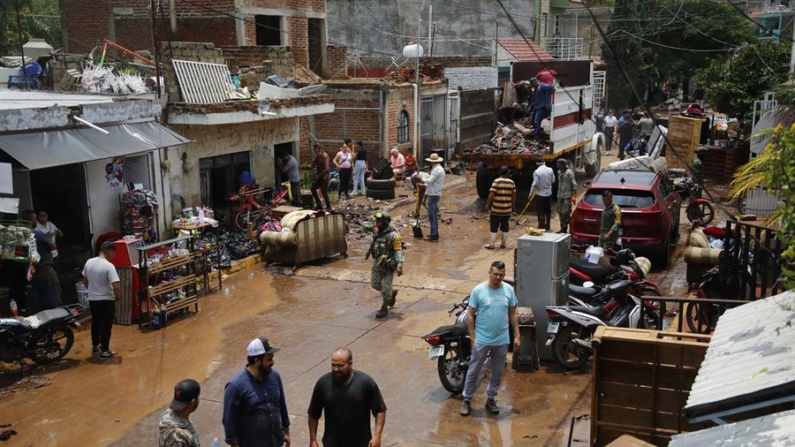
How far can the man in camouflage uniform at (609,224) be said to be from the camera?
12.7 metres

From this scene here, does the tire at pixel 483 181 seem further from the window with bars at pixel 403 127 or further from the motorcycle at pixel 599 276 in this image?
the motorcycle at pixel 599 276

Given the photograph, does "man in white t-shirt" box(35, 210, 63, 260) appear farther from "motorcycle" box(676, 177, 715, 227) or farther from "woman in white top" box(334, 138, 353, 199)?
"motorcycle" box(676, 177, 715, 227)

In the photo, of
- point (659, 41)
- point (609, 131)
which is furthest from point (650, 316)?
point (659, 41)

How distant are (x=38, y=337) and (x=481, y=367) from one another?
5.38m

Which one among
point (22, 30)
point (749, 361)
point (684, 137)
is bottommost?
point (684, 137)

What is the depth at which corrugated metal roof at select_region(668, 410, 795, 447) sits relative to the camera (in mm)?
3799

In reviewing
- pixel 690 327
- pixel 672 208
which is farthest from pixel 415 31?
pixel 690 327

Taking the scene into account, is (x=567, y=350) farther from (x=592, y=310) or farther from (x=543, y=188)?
(x=543, y=188)

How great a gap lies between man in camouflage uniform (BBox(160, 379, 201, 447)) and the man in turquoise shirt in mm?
3344

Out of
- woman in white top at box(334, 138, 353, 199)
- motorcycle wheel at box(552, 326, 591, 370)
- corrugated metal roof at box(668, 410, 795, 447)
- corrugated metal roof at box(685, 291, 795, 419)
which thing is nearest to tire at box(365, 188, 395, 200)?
woman in white top at box(334, 138, 353, 199)

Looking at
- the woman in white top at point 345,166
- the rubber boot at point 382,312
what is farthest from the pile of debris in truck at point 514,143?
the rubber boot at point 382,312

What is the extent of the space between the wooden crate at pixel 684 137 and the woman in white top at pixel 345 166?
10637mm

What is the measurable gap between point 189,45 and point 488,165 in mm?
7416

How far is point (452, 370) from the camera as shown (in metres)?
8.66
